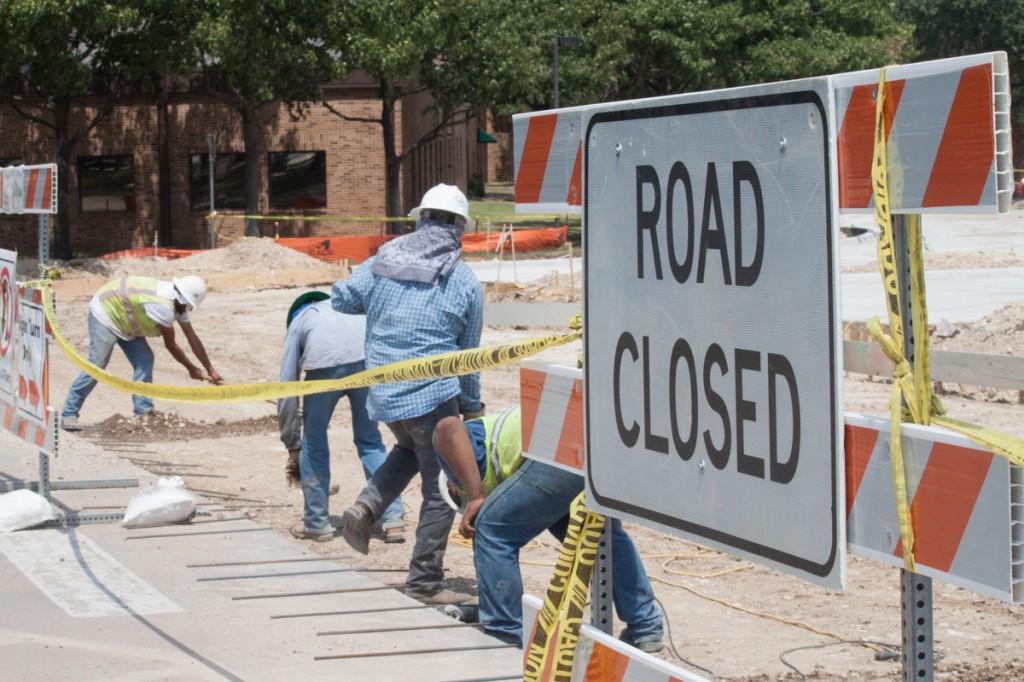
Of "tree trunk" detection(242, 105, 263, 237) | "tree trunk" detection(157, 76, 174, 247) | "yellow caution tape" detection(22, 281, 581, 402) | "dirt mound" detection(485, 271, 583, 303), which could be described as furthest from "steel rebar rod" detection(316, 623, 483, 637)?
"tree trunk" detection(157, 76, 174, 247)

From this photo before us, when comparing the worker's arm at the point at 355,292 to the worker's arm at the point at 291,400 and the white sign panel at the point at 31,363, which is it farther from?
the white sign panel at the point at 31,363

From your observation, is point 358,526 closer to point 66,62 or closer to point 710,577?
point 710,577

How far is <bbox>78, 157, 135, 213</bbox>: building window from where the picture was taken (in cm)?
3997

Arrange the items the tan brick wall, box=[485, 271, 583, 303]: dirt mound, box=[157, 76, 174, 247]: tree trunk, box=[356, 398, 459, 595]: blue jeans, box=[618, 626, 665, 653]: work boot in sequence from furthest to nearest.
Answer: box=[157, 76, 174, 247]: tree trunk < the tan brick wall < box=[485, 271, 583, 303]: dirt mound < box=[356, 398, 459, 595]: blue jeans < box=[618, 626, 665, 653]: work boot

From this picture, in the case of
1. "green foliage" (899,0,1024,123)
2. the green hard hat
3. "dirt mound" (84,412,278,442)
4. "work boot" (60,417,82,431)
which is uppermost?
"green foliage" (899,0,1024,123)

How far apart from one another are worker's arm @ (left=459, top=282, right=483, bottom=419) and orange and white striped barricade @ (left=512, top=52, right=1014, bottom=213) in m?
4.28

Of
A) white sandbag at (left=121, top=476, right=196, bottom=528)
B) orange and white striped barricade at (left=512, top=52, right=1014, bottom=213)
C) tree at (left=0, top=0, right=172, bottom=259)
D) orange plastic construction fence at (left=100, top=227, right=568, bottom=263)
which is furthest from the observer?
orange plastic construction fence at (left=100, top=227, right=568, bottom=263)

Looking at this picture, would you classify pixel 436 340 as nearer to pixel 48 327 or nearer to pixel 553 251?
pixel 48 327

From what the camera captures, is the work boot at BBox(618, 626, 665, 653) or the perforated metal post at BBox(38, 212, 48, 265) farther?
the perforated metal post at BBox(38, 212, 48, 265)

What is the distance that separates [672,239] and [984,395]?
41.2 ft

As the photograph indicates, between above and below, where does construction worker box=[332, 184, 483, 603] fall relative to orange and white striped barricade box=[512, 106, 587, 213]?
below

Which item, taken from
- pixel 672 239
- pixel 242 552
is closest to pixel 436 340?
pixel 242 552

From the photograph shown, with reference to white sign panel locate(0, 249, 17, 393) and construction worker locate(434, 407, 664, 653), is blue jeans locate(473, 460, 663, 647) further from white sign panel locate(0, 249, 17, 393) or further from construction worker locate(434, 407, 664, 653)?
white sign panel locate(0, 249, 17, 393)

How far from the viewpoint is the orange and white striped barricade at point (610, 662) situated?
291cm
